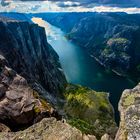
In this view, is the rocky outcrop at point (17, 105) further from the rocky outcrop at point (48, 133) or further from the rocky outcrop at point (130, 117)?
the rocky outcrop at point (130, 117)

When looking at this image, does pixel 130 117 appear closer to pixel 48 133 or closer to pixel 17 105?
pixel 48 133

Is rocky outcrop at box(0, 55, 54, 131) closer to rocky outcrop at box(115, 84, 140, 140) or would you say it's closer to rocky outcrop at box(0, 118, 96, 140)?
rocky outcrop at box(0, 118, 96, 140)

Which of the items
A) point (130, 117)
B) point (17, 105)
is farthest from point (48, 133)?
point (17, 105)

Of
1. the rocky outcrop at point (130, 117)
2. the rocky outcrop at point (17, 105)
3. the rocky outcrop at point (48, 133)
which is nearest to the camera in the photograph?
the rocky outcrop at point (130, 117)

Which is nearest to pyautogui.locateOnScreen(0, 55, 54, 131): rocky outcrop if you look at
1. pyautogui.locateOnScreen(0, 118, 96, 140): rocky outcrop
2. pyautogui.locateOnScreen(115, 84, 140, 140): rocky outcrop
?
pyautogui.locateOnScreen(0, 118, 96, 140): rocky outcrop

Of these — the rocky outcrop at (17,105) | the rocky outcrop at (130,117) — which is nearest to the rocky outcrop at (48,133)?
the rocky outcrop at (130,117)
